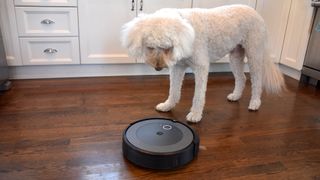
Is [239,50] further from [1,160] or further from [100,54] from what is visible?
[1,160]

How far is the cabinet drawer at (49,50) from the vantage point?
7.19 ft

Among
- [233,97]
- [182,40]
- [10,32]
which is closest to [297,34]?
[233,97]

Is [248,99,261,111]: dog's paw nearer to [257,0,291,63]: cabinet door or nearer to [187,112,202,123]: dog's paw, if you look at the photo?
[187,112,202,123]: dog's paw

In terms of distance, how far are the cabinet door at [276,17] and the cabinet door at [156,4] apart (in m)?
0.70

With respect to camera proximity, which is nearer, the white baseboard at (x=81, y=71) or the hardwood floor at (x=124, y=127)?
the hardwood floor at (x=124, y=127)

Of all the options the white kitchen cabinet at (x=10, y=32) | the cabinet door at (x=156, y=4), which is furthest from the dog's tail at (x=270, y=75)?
the white kitchen cabinet at (x=10, y=32)

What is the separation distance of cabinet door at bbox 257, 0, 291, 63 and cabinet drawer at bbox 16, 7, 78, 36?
1.64 meters

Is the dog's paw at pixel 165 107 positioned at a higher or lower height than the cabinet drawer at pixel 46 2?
lower

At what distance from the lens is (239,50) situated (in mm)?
1910

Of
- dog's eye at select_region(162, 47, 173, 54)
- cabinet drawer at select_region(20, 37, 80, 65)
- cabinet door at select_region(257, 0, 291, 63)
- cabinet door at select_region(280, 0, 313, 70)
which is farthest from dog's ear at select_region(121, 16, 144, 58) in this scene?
cabinet door at select_region(280, 0, 313, 70)

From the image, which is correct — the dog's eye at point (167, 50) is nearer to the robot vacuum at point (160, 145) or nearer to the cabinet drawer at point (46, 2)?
the robot vacuum at point (160, 145)

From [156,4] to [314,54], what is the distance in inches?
55.4

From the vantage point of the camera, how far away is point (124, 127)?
5.21 feet

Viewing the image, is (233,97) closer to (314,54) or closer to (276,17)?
(314,54)
